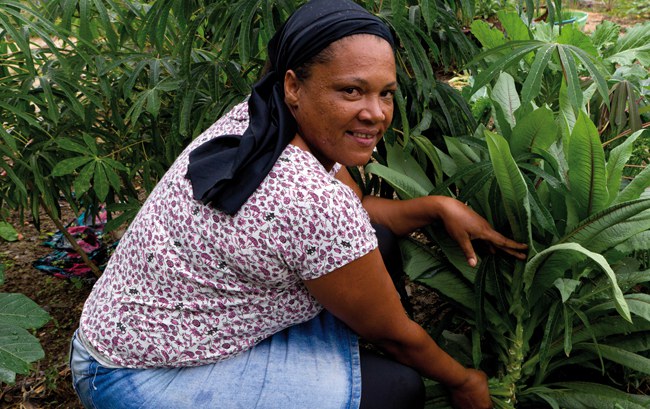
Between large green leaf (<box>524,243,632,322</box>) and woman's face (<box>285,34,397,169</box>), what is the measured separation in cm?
41

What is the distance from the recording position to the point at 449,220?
4.88 feet

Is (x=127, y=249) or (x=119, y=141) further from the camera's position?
(x=119, y=141)

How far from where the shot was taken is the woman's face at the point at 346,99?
1.21m

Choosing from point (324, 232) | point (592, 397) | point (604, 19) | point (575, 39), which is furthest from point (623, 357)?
point (604, 19)

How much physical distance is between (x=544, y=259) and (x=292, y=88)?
63 centimetres

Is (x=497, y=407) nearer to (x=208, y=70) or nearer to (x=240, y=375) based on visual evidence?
(x=240, y=375)

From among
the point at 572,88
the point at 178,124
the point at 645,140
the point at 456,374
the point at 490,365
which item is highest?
the point at 572,88

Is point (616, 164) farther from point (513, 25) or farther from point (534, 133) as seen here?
point (513, 25)

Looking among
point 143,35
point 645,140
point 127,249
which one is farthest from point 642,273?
point 143,35

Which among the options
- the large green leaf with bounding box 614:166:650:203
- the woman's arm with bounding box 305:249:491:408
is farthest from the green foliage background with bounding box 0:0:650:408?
the woman's arm with bounding box 305:249:491:408

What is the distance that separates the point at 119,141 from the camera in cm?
213

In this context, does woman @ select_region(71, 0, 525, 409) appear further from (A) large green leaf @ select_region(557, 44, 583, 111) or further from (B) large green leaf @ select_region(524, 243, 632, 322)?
(A) large green leaf @ select_region(557, 44, 583, 111)

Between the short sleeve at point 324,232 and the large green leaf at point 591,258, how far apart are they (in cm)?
37

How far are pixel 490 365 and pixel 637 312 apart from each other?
1.53 feet
